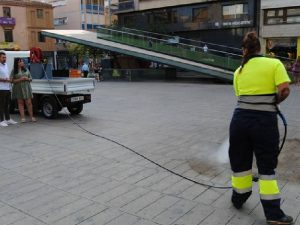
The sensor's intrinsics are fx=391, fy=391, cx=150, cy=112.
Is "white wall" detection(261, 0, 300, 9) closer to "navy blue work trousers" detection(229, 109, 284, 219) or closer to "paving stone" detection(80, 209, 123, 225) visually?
"navy blue work trousers" detection(229, 109, 284, 219)

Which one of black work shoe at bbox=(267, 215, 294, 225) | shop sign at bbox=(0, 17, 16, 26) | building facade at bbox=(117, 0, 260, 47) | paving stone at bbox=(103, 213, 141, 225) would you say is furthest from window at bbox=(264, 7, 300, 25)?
shop sign at bbox=(0, 17, 16, 26)

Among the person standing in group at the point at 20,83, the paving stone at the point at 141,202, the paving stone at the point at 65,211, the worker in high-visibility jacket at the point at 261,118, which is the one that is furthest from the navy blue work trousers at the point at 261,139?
the person standing in group at the point at 20,83

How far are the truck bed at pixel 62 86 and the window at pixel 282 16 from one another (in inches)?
854

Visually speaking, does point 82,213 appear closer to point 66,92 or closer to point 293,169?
point 293,169

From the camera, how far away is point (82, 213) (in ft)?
13.5

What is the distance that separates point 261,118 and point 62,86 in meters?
7.16

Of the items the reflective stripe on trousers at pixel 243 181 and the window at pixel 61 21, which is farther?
the window at pixel 61 21

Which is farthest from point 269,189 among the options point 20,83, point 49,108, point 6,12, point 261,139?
point 6,12

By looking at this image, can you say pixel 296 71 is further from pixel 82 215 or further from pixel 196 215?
pixel 82 215

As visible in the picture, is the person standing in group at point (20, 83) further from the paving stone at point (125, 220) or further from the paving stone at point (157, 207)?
the paving stone at point (125, 220)

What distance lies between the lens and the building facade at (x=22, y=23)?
49.2 metres

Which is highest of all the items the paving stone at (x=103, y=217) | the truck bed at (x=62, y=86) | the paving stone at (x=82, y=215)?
the truck bed at (x=62, y=86)

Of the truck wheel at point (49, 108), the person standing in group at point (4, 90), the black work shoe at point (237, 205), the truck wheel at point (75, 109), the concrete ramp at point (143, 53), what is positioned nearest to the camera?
the black work shoe at point (237, 205)

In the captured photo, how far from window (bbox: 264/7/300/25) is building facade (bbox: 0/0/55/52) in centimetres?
3108
